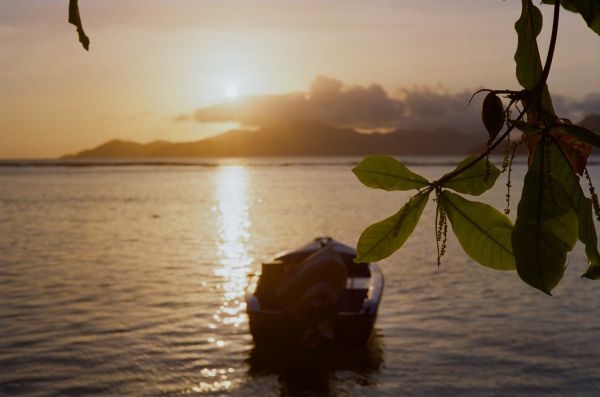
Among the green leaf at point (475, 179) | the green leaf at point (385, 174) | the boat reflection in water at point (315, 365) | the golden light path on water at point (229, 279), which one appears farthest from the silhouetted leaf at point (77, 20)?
the boat reflection in water at point (315, 365)

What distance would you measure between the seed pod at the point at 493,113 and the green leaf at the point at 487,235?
0.28 metres

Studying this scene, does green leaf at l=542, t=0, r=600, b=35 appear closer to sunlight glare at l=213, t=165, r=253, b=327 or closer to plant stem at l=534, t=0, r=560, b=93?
plant stem at l=534, t=0, r=560, b=93

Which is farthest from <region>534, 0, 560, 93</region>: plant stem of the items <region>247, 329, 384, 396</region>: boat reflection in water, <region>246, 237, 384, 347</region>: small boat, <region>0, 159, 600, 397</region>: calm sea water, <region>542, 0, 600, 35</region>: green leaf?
<region>247, 329, 384, 396</region>: boat reflection in water

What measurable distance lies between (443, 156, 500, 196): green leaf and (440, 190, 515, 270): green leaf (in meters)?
0.03

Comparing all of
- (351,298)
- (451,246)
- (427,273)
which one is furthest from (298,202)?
(351,298)

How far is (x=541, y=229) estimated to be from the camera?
99 cm

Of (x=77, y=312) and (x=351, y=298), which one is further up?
(x=351, y=298)

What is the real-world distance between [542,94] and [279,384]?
16.3 m

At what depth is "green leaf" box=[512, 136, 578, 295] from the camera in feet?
3.22

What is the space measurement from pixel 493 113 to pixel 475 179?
A: 0.32 meters

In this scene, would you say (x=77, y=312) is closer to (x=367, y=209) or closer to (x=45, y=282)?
(x=45, y=282)

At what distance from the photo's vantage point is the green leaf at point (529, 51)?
1.18m

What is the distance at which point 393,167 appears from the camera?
1333mm

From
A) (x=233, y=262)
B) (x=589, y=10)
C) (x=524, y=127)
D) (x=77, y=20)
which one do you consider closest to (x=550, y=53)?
(x=589, y=10)
